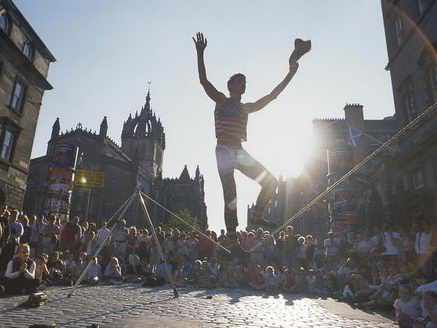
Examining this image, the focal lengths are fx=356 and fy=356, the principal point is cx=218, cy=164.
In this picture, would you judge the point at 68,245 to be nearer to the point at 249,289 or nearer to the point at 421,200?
the point at 249,289

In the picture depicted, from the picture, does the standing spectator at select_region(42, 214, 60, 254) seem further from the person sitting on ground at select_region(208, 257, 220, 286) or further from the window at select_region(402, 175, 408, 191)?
the window at select_region(402, 175, 408, 191)

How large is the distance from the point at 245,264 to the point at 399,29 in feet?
64.0

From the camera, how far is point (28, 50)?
27484 millimetres

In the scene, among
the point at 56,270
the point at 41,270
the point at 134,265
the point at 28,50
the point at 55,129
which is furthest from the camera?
the point at 55,129

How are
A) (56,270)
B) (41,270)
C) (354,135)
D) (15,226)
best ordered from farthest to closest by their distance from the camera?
1. (354,135)
2. (15,226)
3. (56,270)
4. (41,270)

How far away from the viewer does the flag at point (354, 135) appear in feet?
98.7

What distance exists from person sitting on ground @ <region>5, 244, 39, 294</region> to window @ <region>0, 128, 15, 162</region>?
19209 millimetres

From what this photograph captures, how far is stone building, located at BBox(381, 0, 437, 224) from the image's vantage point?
15.0 m

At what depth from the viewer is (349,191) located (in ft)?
68.8

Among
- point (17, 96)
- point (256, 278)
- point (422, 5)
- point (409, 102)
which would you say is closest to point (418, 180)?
point (409, 102)

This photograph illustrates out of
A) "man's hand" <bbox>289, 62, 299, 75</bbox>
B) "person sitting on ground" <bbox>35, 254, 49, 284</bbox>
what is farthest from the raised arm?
"person sitting on ground" <bbox>35, 254, 49, 284</bbox>

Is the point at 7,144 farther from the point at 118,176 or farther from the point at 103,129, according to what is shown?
the point at 103,129

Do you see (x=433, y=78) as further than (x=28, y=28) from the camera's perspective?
No

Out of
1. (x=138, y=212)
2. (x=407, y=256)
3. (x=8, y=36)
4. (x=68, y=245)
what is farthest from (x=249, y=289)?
(x=138, y=212)
